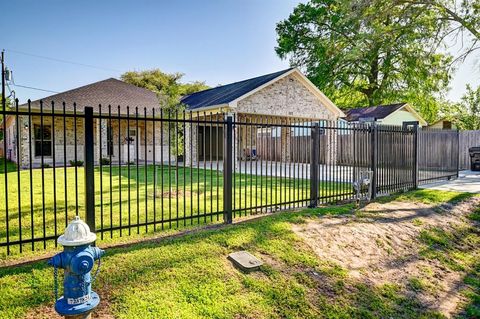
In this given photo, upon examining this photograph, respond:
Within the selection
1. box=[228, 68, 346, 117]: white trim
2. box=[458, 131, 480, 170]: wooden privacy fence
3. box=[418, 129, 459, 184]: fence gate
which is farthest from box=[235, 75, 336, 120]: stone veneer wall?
box=[418, 129, 459, 184]: fence gate

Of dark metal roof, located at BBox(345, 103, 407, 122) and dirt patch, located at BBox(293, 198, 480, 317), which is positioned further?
dark metal roof, located at BBox(345, 103, 407, 122)

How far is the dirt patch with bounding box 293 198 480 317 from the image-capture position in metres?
4.30

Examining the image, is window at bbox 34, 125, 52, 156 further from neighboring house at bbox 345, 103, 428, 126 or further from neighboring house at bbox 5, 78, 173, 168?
neighboring house at bbox 345, 103, 428, 126

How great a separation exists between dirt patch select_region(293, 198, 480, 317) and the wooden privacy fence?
40.6ft

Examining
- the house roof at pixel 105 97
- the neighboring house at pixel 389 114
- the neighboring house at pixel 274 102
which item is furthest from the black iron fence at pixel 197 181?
the neighboring house at pixel 389 114

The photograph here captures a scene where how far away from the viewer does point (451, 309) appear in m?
3.95

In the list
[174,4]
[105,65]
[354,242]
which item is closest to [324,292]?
[354,242]

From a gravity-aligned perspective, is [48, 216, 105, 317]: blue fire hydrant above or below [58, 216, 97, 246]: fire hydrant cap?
below

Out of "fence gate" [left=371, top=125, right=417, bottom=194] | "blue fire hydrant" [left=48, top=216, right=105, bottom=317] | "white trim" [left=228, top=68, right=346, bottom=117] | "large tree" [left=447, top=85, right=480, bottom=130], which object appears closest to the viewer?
"blue fire hydrant" [left=48, top=216, right=105, bottom=317]

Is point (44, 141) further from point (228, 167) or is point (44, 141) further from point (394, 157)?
point (394, 157)

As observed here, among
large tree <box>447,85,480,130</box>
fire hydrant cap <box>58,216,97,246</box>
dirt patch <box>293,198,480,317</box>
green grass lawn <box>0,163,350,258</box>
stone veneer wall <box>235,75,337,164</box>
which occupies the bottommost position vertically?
dirt patch <box>293,198,480,317</box>

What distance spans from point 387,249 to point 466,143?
15.2 metres

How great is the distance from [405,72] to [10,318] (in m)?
30.2

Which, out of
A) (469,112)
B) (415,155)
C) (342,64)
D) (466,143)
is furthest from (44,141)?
(469,112)
